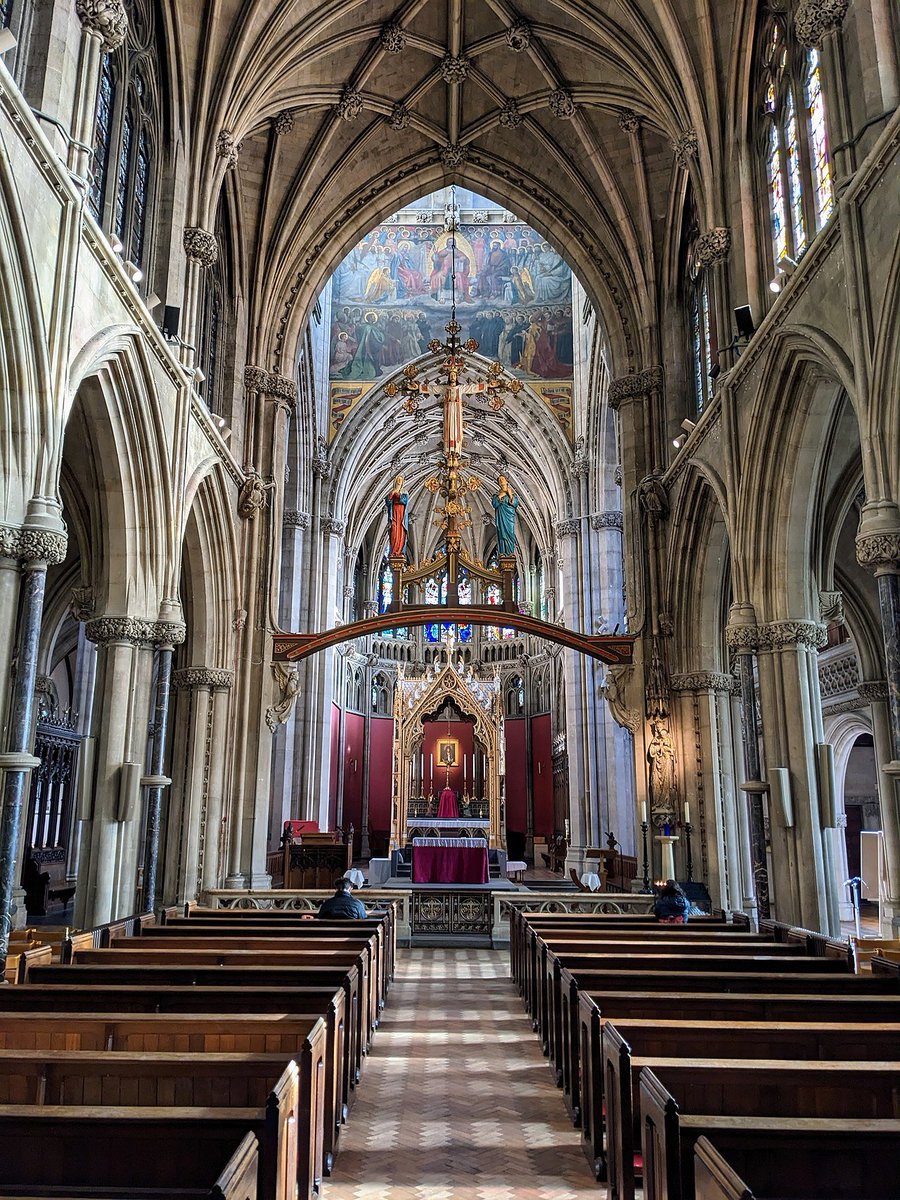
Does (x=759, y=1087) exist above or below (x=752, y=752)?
below

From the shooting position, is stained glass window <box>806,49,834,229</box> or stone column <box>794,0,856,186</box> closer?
stone column <box>794,0,856,186</box>

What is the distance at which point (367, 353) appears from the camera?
3384 centimetres

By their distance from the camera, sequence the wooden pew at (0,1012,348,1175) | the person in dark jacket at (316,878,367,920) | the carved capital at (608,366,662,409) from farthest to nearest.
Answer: the carved capital at (608,366,662,409) → the person in dark jacket at (316,878,367,920) → the wooden pew at (0,1012,348,1175)

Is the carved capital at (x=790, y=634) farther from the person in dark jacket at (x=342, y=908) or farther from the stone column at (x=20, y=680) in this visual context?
the stone column at (x=20, y=680)

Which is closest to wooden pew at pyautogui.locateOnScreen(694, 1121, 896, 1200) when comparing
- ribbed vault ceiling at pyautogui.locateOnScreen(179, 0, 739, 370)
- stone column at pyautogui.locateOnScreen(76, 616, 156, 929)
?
stone column at pyautogui.locateOnScreen(76, 616, 156, 929)

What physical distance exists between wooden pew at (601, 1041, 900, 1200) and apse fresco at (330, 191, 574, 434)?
30120mm

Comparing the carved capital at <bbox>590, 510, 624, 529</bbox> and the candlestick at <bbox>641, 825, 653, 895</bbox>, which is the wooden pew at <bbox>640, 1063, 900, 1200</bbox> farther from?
the carved capital at <bbox>590, 510, 624, 529</bbox>

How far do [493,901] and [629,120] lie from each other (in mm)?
15067

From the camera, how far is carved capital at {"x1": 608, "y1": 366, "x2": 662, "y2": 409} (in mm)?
18828

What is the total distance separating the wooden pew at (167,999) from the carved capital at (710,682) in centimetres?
1219

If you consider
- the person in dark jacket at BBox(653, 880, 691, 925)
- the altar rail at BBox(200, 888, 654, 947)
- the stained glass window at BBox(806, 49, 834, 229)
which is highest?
the stained glass window at BBox(806, 49, 834, 229)

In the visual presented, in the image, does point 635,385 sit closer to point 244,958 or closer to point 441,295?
point 244,958

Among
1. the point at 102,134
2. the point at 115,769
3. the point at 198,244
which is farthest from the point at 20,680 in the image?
the point at 198,244

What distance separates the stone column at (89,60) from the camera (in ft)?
32.7
